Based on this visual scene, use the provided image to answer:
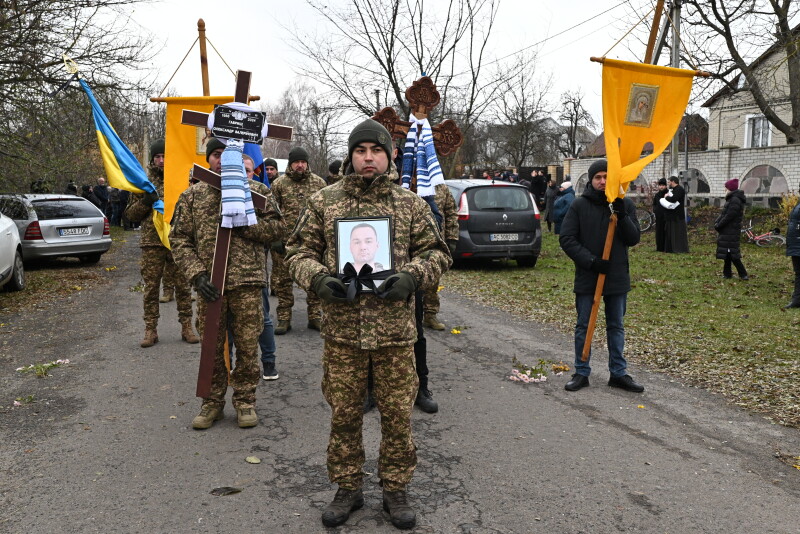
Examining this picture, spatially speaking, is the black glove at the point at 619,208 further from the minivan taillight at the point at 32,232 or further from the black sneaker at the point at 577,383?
the minivan taillight at the point at 32,232

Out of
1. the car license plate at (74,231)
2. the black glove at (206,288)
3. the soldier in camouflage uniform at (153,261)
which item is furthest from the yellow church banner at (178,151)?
the car license plate at (74,231)

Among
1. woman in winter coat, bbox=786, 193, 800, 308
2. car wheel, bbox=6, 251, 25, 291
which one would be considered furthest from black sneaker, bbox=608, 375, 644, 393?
car wheel, bbox=6, 251, 25, 291

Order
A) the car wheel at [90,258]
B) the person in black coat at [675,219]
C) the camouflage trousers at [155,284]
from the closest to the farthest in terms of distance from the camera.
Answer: the camouflage trousers at [155,284] < the car wheel at [90,258] < the person in black coat at [675,219]

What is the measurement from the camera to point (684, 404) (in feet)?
18.4

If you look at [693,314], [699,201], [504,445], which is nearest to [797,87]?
[699,201]

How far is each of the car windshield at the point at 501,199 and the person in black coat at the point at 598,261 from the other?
24.7 feet

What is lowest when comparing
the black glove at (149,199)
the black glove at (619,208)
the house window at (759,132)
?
the black glove at (619,208)

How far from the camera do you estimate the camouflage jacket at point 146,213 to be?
24.3 ft

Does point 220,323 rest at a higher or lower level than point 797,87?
lower

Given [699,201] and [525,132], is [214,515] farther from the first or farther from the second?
[525,132]

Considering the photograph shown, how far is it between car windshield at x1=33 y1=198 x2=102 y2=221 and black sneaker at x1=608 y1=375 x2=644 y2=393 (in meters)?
12.7

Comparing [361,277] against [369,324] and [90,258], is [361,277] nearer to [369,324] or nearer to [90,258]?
[369,324]

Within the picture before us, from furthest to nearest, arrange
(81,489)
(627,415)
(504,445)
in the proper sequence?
(627,415), (504,445), (81,489)

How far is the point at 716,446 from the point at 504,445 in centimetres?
146
